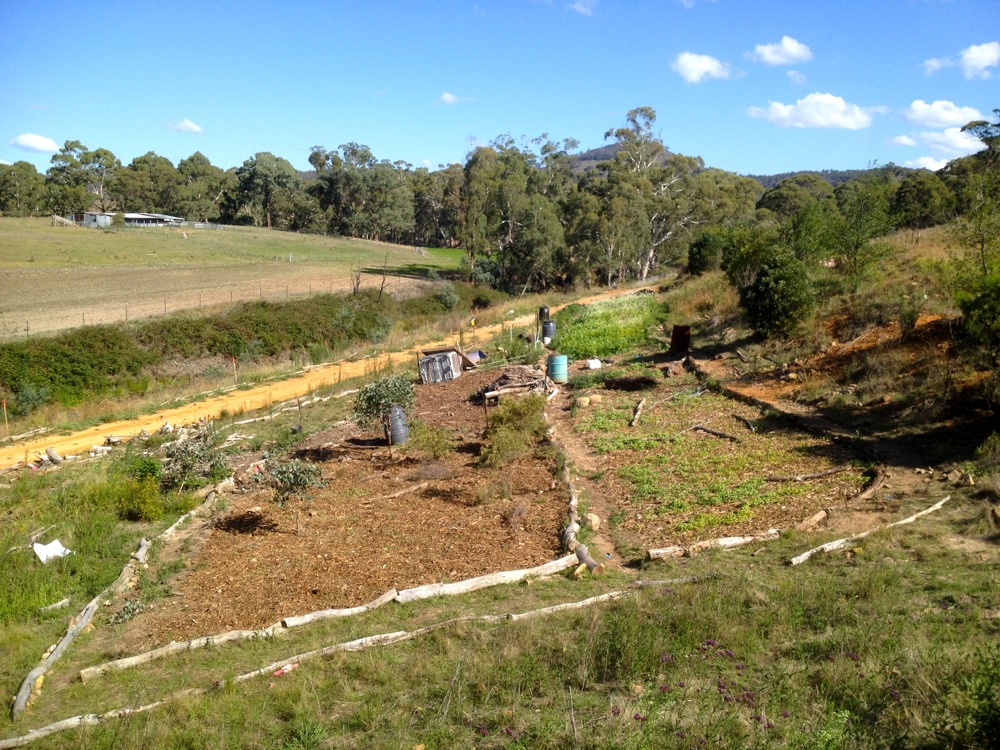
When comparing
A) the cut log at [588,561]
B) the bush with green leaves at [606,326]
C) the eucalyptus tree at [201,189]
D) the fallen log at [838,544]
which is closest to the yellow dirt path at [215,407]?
the bush with green leaves at [606,326]

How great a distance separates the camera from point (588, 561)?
26.3ft

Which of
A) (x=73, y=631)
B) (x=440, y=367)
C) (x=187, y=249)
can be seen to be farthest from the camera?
(x=187, y=249)

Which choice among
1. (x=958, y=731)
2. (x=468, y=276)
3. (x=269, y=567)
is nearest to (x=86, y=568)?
(x=269, y=567)

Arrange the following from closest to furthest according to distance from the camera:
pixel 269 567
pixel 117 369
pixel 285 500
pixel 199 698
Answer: pixel 199 698
pixel 269 567
pixel 285 500
pixel 117 369

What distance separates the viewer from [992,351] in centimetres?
1100

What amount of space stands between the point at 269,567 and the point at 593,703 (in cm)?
487

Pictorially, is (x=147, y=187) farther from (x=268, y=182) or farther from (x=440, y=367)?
(x=440, y=367)

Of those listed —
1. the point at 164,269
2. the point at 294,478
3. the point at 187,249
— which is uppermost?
the point at 187,249

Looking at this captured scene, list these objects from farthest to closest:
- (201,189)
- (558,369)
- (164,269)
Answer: (201,189) → (164,269) → (558,369)

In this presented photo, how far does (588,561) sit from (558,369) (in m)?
9.93

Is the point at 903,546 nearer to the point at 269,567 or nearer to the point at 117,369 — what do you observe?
the point at 269,567

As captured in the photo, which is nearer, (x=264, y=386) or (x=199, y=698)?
(x=199, y=698)

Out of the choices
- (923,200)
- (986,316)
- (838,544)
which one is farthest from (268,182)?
(838,544)

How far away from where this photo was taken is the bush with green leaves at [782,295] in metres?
17.5
